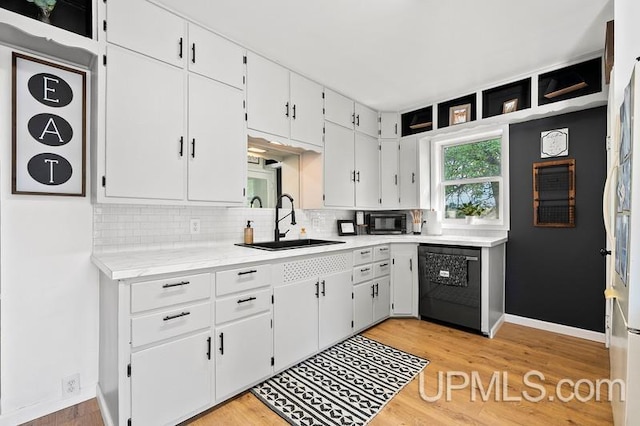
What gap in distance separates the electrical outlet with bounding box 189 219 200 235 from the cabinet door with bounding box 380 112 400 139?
2.60m

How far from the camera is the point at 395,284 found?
3.40m

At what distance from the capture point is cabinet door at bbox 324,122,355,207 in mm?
3266

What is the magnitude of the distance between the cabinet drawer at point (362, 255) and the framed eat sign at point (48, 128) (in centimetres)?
217

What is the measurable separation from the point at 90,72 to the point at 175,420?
2.17m

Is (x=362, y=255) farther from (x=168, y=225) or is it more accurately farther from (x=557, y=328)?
(x=557, y=328)

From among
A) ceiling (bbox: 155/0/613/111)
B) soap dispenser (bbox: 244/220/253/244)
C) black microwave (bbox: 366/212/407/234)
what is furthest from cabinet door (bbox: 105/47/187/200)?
black microwave (bbox: 366/212/407/234)

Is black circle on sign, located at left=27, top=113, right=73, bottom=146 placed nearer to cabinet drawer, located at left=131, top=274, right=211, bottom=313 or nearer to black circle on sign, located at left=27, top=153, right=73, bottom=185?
black circle on sign, located at left=27, top=153, right=73, bottom=185

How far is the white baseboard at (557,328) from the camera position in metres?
2.78

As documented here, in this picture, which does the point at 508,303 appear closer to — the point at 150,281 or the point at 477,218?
the point at 477,218

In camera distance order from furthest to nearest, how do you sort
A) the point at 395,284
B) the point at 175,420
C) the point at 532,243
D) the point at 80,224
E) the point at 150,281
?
the point at 395,284 → the point at 532,243 → the point at 80,224 → the point at 175,420 → the point at 150,281

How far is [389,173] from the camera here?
157 inches

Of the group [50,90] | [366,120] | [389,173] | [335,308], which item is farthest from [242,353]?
[366,120]

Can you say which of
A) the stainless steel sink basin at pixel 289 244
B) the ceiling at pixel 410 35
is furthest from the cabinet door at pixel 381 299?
the ceiling at pixel 410 35

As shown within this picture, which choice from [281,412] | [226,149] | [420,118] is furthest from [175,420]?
[420,118]
